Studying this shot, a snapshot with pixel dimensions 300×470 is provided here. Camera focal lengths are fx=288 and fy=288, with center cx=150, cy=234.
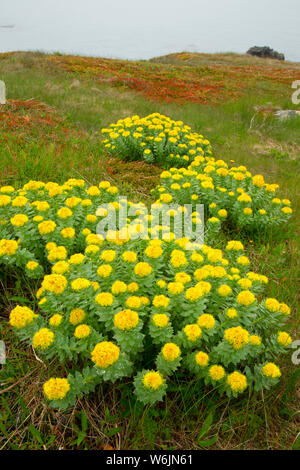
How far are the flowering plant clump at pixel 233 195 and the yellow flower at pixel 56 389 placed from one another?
8.68ft

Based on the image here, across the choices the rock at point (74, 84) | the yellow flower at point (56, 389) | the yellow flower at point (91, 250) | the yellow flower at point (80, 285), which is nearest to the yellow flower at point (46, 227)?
the yellow flower at point (91, 250)

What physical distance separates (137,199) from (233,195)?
1.48 meters

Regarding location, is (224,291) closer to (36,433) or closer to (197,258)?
(197,258)

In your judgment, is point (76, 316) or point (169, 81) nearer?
point (76, 316)

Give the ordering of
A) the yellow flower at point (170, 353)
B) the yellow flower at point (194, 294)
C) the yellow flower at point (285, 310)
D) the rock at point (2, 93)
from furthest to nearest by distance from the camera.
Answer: the rock at point (2, 93), the yellow flower at point (285, 310), the yellow flower at point (194, 294), the yellow flower at point (170, 353)

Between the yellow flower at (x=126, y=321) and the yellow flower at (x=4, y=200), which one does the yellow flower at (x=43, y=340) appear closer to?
the yellow flower at (x=126, y=321)

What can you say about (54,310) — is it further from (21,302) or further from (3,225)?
(3,225)

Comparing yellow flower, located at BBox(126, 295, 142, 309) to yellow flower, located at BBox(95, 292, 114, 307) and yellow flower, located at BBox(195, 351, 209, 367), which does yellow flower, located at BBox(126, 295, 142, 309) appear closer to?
yellow flower, located at BBox(95, 292, 114, 307)

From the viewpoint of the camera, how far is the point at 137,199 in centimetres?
459

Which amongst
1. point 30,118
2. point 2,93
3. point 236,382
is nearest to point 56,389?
point 236,382

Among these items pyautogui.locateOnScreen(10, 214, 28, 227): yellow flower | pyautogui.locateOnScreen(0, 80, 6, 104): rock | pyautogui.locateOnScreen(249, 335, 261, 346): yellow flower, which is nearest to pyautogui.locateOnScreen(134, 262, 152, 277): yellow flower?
pyautogui.locateOnScreen(249, 335, 261, 346): yellow flower

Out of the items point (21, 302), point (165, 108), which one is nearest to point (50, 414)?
point (21, 302)

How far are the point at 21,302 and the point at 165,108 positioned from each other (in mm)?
9309

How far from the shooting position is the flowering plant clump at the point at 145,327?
1726mm
